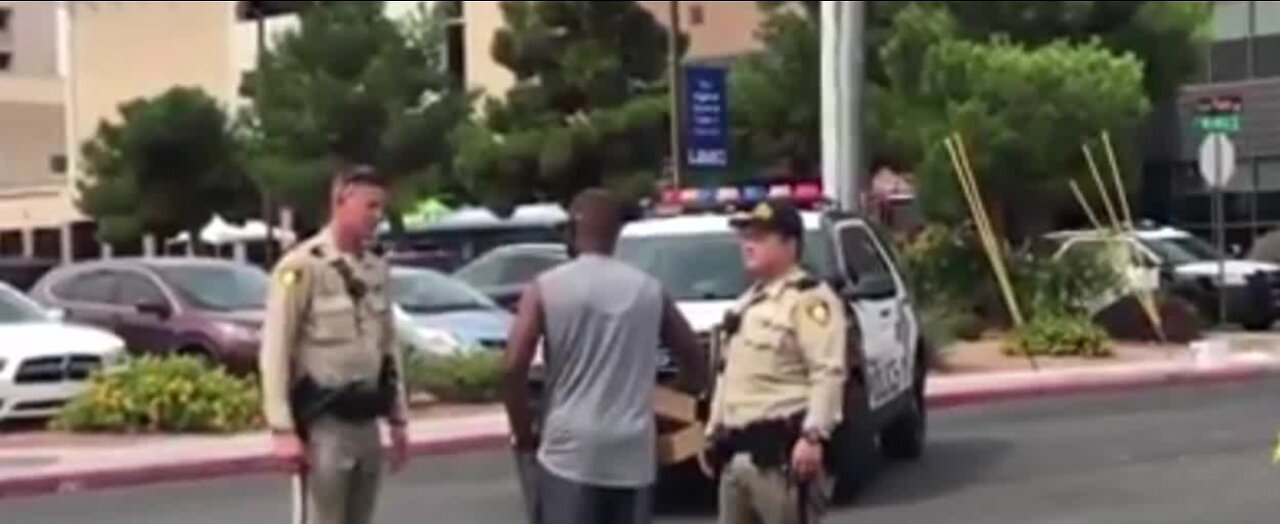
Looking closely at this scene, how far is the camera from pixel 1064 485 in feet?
53.4

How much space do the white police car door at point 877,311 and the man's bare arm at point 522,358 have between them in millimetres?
6686

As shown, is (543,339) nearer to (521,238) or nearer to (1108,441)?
(1108,441)

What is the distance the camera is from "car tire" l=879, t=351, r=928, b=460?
691 inches

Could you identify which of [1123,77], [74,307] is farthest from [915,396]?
[1123,77]

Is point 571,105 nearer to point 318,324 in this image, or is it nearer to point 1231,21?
point 1231,21

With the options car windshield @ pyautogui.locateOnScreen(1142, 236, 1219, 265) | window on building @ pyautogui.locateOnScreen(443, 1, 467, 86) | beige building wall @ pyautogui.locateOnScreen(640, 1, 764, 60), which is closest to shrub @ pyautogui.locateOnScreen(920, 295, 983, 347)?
car windshield @ pyautogui.locateOnScreen(1142, 236, 1219, 265)

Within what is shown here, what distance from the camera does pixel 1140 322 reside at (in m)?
31.8

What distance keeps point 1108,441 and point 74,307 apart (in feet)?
35.5

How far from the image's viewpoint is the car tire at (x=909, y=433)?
17.5m

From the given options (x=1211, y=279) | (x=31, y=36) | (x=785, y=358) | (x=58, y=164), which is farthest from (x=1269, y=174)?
(x=31, y=36)

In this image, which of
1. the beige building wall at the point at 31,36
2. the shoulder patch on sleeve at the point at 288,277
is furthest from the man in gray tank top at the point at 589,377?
the beige building wall at the point at 31,36

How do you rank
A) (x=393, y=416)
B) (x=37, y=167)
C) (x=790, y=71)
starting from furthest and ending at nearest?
(x=37, y=167)
(x=790, y=71)
(x=393, y=416)

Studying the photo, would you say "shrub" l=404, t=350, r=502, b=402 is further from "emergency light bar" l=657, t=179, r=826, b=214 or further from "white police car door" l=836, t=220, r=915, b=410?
"white police car door" l=836, t=220, r=915, b=410

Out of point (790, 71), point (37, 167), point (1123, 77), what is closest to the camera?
point (1123, 77)
